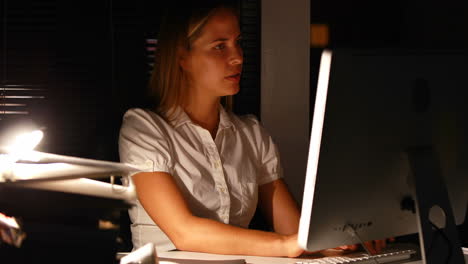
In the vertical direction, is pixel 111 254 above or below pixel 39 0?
below

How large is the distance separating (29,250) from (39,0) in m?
2.02

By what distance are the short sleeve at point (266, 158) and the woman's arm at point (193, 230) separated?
50 centimetres

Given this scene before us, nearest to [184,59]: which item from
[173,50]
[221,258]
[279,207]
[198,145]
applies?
[173,50]

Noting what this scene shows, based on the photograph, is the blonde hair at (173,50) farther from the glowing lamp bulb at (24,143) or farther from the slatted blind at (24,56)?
the glowing lamp bulb at (24,143)

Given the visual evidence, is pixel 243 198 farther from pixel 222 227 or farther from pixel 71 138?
pixel 71 138

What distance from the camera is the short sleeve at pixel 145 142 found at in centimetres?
202

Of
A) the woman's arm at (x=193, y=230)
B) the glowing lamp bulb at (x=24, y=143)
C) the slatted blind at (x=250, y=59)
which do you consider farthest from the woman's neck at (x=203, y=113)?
the glowing lamp bulb at (x=24, y=143)

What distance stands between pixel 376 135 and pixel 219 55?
1.02 m

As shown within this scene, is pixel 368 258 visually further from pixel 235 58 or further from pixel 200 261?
pixel 235 58

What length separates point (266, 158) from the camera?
7.81 ft

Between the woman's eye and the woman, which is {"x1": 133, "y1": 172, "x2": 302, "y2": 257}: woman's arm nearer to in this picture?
the woman

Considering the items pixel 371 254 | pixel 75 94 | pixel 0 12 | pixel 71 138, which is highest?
pixel 0 12

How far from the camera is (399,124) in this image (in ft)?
4.25

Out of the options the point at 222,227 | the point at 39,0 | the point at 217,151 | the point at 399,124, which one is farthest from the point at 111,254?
the point at 39,0
